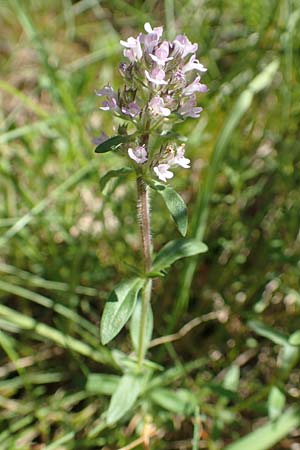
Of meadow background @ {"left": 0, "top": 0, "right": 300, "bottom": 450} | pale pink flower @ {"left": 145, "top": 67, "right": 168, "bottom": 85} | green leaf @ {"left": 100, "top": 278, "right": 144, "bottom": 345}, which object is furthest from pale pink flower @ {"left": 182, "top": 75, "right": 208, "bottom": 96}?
green leaf @ {"left": 100, "top": 278, "right": 144, "bottom": 345}

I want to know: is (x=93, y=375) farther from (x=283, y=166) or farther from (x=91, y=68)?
(x=91, y=68)

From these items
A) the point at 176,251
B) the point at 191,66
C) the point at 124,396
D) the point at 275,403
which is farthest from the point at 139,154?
the point at 275,403

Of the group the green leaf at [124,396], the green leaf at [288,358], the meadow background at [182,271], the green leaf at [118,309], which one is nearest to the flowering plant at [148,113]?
the green leaf at [118,309]

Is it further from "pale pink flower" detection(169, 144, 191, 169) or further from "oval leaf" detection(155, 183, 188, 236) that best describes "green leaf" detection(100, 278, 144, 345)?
"pale pink flower" detection(169, 144, 191, 169)

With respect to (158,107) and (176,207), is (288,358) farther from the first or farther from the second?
(158,107)

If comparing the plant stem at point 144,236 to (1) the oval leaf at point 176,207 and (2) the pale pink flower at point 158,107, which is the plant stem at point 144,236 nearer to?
(1) the oval leaf at point 176,207
